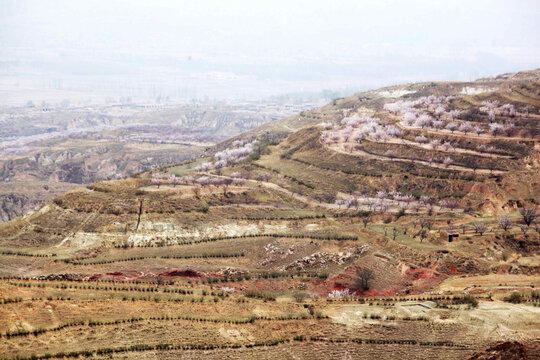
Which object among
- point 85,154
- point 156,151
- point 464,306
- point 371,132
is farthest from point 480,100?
point 85,154

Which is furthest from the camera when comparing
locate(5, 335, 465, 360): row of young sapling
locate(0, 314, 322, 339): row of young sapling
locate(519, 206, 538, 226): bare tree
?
locate(519, 206, 538, 226): bare tree

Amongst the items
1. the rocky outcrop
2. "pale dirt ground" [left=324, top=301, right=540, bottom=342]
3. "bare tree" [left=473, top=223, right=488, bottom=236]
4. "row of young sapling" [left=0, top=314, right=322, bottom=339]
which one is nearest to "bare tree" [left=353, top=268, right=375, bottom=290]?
"pale dirt ground" [left=324, top=301, right=540, bottom=342]

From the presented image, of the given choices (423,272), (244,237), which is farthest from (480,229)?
(244,237)

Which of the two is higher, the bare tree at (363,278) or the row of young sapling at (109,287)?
the row of young sapling at (109,287)

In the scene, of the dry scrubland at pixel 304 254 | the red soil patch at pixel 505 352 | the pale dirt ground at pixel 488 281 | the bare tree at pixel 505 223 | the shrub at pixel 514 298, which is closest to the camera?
the red soil patch at pixel 505 352

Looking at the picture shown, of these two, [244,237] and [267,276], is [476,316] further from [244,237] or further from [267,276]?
[244,237]

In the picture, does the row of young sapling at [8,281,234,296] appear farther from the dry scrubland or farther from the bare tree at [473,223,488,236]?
the bare tree at [473,223,488,236]

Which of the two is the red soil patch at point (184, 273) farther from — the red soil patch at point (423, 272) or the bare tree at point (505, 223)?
the bare tree at point (505, 223)

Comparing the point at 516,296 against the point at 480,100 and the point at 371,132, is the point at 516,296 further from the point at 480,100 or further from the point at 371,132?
the point at 480,100

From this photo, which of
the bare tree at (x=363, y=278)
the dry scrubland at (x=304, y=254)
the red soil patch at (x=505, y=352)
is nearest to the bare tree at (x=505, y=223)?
the dry scrubland at (x=304, y=254)

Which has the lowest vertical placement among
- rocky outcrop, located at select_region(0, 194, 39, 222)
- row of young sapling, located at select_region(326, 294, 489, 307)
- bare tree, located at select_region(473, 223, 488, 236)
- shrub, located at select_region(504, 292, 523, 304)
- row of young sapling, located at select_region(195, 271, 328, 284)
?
rocky outcrop, located at select_region(0, 194, 39, 222)
